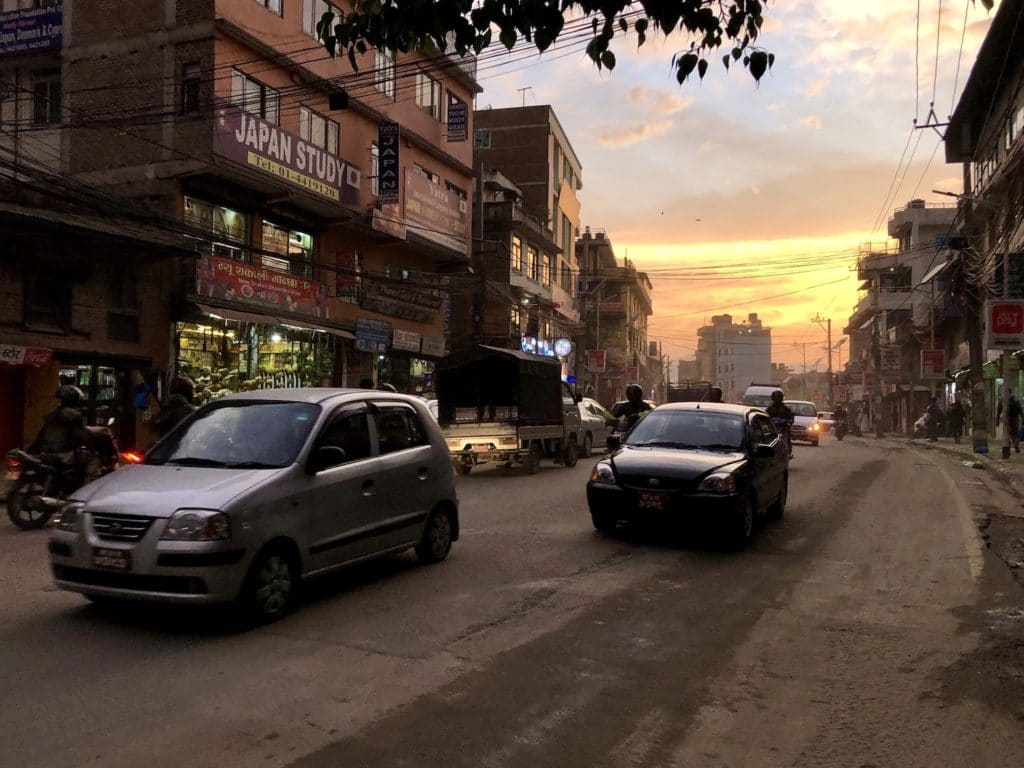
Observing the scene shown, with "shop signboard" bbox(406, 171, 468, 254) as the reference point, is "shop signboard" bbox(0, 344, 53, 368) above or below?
below

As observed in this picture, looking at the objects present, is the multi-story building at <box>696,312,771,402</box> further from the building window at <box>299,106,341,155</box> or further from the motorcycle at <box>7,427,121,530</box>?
the motorcycle at <box>7,427,121,530</box>

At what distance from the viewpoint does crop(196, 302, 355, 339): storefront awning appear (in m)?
20.9

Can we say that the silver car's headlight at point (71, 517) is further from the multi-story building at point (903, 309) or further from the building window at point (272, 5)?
the multi-story building at point (903, 309)

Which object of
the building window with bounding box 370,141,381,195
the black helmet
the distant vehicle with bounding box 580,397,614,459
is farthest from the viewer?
the building window with bounding box 370,141,381,195

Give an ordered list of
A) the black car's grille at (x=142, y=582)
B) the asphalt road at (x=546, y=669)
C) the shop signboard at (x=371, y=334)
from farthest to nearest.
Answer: the shop signboard at (x=371, y=334) < the black car's grille at (x=142, y=582) < the asphalt road at (x=546, y=669)

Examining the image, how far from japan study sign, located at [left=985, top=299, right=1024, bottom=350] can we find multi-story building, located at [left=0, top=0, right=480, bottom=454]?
16.8m

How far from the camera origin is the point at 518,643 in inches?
226

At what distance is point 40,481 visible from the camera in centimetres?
1070

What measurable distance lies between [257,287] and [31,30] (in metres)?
9.70

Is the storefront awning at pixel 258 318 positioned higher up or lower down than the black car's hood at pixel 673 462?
higher up

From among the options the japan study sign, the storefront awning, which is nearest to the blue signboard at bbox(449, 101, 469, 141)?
the storefront awning

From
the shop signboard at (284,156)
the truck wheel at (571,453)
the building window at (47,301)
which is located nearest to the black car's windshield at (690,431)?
the truck wheel at (571,453)

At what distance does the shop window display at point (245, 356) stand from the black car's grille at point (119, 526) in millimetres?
16115

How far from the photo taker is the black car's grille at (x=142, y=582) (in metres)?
5.66
